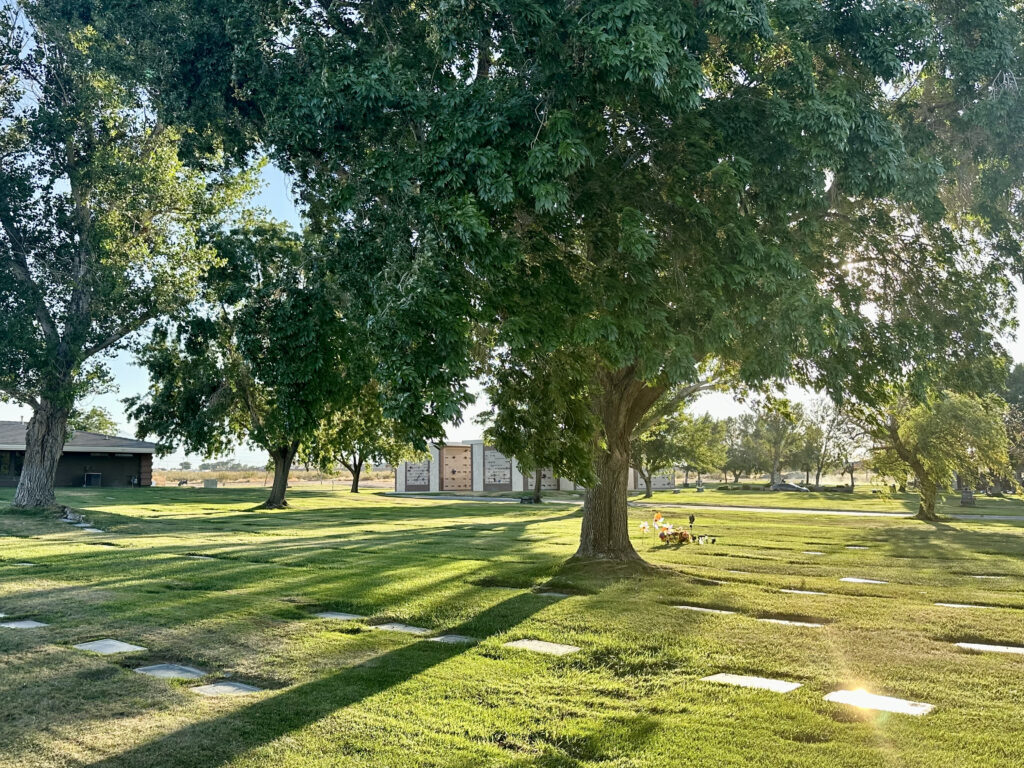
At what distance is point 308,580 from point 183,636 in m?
3.94

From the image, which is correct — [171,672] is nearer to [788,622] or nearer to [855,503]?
[788,622]

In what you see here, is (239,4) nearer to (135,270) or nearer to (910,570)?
(910,570)

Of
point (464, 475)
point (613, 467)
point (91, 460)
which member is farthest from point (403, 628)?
point (464, 475)

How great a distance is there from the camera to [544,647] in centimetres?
744

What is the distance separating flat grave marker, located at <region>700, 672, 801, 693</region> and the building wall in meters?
51.2

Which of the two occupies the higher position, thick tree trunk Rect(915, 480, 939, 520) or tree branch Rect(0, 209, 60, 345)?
tree branch Rect(0, 209, 60, 345)

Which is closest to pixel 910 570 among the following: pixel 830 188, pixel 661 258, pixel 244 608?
pixel 830 188

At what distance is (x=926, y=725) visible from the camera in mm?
5156

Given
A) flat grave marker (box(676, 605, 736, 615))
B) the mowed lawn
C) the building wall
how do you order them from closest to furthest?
the mowed lawn, flat grave marker (box(676, 605, 736, 615)), the building wall

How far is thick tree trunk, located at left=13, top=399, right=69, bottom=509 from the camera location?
25.8m

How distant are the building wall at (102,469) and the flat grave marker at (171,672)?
48.3 metres

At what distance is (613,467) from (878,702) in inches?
327

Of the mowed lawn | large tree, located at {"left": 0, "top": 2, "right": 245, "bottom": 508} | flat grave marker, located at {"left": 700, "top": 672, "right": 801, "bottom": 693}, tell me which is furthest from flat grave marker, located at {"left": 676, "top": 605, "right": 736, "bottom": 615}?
large tree, located at {"left": 0, "top": 2, "right": 245, "bottom": 508}

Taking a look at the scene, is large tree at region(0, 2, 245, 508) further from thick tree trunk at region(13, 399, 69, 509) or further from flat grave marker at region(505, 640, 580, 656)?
flat grave marker at region(505, 640, 580, 656)
